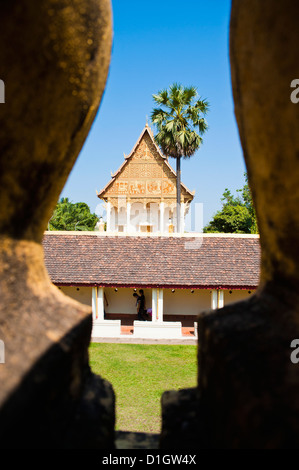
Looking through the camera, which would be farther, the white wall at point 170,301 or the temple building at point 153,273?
the white wall at point 170,301

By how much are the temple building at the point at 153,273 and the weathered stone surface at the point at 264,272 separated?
480 inches

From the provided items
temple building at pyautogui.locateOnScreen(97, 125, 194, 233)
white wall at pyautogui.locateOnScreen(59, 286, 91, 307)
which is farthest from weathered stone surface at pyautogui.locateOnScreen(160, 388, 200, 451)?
temple building at pyautogui.locateOnScreen(97, 125, 194, 233)

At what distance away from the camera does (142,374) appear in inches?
368

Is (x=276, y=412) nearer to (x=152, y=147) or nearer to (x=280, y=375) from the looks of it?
(x=280, y=375)

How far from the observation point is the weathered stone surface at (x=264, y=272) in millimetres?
1030

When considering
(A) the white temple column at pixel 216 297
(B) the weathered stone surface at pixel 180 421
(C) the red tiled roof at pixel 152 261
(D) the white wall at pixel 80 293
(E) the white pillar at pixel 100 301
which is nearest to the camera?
(B) the weathered stone surface at pixel 180 421

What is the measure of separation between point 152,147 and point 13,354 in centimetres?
2369

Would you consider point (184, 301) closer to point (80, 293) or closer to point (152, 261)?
point (152, 261)

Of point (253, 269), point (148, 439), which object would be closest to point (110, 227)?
point (253, 269)

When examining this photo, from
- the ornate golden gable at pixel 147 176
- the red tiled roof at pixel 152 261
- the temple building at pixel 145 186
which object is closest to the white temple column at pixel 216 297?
the red tiled roof at pixel 152 261

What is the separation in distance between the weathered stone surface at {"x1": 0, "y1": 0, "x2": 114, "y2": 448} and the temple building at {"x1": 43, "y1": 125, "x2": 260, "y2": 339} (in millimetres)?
12128

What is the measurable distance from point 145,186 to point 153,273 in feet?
37.2

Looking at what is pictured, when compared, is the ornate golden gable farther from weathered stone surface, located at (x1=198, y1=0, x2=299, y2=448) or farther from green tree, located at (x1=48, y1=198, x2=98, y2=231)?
weathered stone surface, located at (x1=198, y1=0, x2=299, y2=448)

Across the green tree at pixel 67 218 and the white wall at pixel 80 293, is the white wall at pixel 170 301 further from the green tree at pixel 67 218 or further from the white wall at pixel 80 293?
the green tree at pixel 67 218
